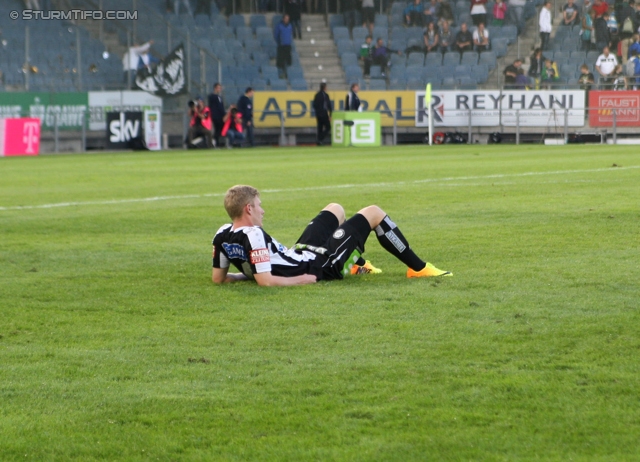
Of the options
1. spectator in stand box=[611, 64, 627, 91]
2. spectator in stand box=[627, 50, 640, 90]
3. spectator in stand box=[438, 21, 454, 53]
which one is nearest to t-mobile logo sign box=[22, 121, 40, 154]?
spectator in stand box=[438, 21, 454, 53]

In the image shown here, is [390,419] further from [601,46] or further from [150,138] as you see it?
[601,46]

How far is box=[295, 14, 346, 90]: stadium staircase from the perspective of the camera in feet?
120

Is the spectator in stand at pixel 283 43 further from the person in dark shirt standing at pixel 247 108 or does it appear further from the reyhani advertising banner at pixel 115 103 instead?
the reyhani advertising banner at pixel 115 103

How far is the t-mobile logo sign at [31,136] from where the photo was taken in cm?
2773

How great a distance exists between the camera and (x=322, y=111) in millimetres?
31406

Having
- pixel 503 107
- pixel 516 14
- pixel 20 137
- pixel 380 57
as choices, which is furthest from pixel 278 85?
pixel 20 137

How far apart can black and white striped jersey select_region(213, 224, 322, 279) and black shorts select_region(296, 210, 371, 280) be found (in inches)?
3.0

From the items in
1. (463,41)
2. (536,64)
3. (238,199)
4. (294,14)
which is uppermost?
(294,14)

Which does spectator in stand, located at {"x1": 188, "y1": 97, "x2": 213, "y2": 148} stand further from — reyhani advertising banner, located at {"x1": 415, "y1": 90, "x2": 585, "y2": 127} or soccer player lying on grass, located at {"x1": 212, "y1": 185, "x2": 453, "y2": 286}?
soccer player lying on grass, located at {"x1": 212, "y1": 185, "x2": 453, "y2": 286}

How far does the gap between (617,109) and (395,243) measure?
26285 mm

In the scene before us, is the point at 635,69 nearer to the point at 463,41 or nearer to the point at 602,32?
the point at 602,32

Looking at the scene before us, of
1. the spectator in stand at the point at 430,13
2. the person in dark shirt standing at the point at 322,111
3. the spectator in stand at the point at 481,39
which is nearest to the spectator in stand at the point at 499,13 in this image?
the spectator in stand at the point at 481,39

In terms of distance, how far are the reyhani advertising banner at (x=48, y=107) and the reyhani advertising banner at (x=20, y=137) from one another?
37 centimetres

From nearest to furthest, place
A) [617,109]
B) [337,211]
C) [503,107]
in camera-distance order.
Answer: [337,211], [617,109], [503,107]
